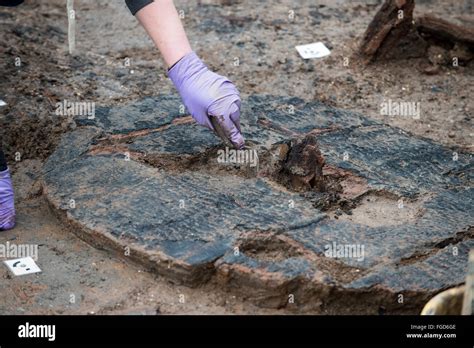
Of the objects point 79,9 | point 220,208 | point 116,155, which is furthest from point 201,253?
point 79,9

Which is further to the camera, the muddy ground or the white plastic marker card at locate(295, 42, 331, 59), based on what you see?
the white plastic marker card at locate(295, 42, 331, 59)

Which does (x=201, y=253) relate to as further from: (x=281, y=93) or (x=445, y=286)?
(x=281, y=93)

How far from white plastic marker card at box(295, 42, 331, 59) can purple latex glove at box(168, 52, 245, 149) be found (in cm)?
150

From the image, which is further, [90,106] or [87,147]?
[90,106]

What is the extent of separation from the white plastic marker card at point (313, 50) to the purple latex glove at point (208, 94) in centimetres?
150

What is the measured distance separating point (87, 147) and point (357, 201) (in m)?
1.09

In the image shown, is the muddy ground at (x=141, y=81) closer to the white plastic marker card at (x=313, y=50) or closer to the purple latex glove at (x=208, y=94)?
the white plastic marker card at (x=313, y=50)

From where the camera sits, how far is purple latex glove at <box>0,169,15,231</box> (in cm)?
325

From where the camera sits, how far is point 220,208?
313 centimetres

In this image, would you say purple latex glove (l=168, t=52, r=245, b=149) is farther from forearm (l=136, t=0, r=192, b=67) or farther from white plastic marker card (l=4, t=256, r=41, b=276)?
white plastic marker card (l=4, t=256, r=41, b=276)

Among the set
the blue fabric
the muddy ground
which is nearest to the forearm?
the blue fabric

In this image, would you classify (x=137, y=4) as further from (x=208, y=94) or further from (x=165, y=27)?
(x=208, y=94)

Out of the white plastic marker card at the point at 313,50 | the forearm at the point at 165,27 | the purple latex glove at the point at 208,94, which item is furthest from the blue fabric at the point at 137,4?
the white plastic marker card at the point at 313,50

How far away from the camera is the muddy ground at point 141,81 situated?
2926 millimetres
